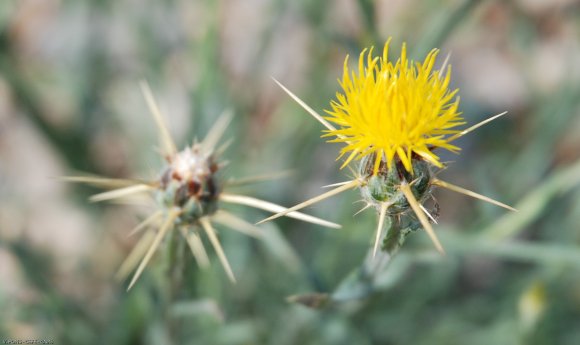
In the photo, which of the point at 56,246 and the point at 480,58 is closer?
the point at 56,246

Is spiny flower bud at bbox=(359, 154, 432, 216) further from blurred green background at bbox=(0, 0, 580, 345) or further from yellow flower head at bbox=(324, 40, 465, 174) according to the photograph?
blurred green background at bbox=(0, 0, 580, 345)

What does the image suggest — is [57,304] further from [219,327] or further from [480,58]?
[480,58]

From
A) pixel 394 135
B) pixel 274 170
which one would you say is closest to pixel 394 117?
pixel 394 135

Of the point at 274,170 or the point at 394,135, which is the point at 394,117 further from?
the point at 274,170

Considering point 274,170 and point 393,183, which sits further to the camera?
point 274,170

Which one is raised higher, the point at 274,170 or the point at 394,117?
the point at 274,170

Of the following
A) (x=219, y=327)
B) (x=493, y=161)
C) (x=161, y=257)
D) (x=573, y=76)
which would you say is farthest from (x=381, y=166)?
(x=493, y=161)

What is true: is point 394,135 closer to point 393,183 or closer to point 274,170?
point 393,183

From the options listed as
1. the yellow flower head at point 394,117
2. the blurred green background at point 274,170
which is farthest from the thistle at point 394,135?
the blurred green background at point 274,170
